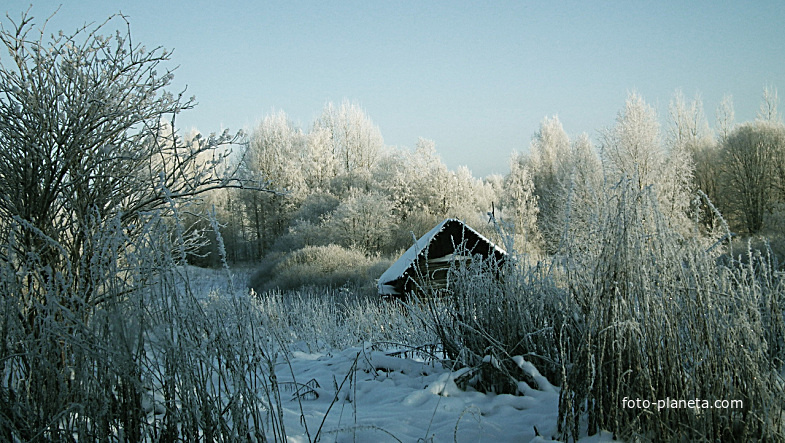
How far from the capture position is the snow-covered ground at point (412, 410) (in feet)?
7.68

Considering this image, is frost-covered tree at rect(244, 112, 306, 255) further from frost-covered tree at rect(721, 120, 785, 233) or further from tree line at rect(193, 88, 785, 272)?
frost-covered tree at rect(721, 120, 785, 233)

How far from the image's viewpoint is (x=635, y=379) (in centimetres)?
213

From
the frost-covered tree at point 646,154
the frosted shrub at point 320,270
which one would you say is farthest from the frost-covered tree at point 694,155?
the frosted shrub at point 320,270

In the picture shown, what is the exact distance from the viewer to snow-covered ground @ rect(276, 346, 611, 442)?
234 centimetres

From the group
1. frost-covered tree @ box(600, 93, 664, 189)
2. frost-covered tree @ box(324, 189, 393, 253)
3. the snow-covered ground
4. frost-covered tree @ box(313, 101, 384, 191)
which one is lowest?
the snow-covered ground

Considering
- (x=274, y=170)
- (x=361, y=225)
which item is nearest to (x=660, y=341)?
(x=361, y=225)

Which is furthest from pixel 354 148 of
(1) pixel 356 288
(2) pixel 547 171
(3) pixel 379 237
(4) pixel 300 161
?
(1) pixel 356 288

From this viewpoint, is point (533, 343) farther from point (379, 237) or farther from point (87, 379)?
point (379, 237)

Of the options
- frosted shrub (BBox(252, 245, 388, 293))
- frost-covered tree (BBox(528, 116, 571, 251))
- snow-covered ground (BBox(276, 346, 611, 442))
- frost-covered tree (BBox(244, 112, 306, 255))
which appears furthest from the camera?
frost-covered tree (BBox(528, 116, 571, 251))

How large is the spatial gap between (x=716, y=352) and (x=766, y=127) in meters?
32.3

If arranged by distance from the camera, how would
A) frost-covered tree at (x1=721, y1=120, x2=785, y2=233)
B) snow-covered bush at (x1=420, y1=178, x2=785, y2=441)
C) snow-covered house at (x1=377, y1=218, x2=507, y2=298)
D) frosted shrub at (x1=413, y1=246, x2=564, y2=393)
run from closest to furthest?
snow-covered bush at (x1=420, y1=178, x2=785, y2=441) → frosted shrub at (x1=413, y1=246, x2=564, y2=393) → snow-covered house at (x1=377, y1=218, x2=507, y2=298) → frost-covered tree at (x1=721, y1=120, x2=785, y2=233)

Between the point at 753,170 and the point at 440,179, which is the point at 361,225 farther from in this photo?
the point at 753,170

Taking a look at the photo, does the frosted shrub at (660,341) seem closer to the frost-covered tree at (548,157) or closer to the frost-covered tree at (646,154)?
the frost-covered tree at (646,154)

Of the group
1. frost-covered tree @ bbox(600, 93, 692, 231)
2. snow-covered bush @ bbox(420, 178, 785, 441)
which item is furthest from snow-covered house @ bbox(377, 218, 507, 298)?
frost-covered tree @ bbox(600, 93, 692, 231)
